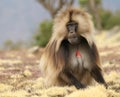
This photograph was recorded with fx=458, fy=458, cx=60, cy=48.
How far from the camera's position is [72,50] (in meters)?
9.29

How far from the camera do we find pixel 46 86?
993cm

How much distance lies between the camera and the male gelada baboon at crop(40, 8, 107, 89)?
29.7 ft

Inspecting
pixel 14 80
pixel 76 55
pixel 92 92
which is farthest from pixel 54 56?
pixel 14 80

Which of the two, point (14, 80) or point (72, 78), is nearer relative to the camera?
point (72, 78)

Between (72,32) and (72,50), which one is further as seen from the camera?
(72,50)

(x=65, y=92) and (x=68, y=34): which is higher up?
(x=68, y=34)

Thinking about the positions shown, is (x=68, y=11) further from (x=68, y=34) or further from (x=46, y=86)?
(x=46, y=86)

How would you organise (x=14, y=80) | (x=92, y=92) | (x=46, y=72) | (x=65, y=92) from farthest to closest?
(x=14, y=80) → (x=46, y=72) → (x=65, y=92) → (x=92, y=92)

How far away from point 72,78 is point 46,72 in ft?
2.90

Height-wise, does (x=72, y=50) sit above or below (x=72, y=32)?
below

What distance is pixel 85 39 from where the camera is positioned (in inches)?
364

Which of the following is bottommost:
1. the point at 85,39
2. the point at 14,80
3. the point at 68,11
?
the point at 14,80

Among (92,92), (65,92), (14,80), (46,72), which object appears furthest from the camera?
(14,80)

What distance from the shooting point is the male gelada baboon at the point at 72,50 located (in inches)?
357
